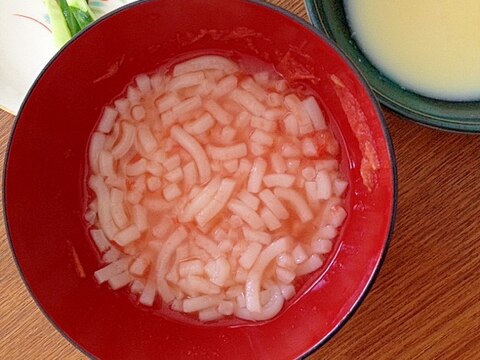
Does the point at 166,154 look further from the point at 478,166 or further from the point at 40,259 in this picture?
the point at 478,166

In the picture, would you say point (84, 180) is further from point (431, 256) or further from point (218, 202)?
point (431, 256)

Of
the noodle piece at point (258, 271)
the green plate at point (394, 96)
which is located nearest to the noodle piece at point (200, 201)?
the noodle piece at point (258, 271)

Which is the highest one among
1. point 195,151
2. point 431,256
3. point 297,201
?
point 195,151

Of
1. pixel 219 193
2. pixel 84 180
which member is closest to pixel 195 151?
→ pixel 219 193

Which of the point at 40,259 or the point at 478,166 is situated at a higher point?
the point at 40,259

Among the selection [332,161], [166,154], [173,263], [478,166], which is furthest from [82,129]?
[478,166]

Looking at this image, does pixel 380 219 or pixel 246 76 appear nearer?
pixel 380 219
